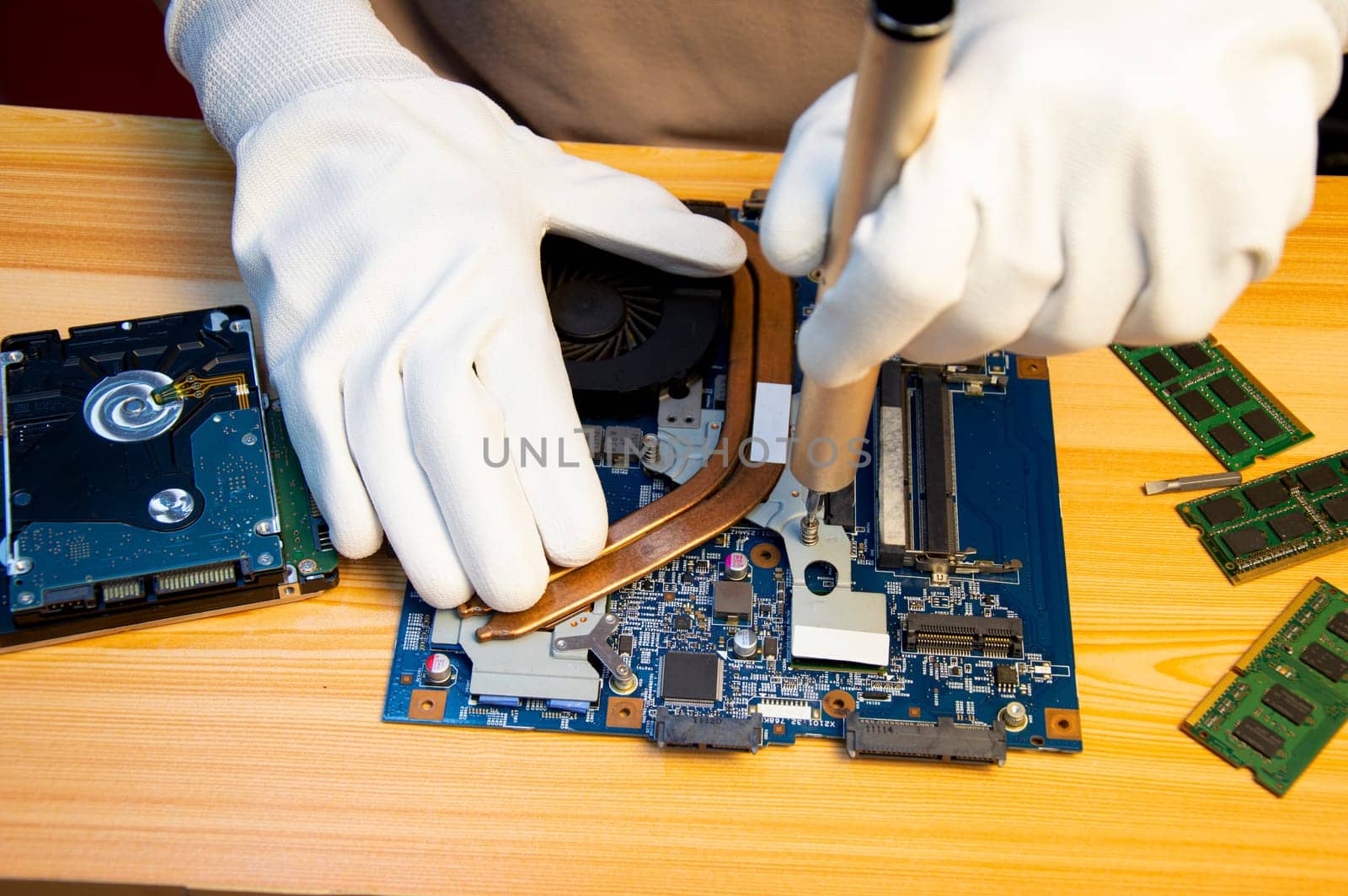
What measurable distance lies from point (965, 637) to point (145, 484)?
1.57m

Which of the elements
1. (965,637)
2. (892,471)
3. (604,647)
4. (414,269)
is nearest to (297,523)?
(414,269)

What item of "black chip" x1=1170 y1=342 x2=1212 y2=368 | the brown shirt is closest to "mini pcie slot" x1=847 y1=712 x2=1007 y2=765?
"black chip" x1=1170 y1=342 x2=1212 y2=368

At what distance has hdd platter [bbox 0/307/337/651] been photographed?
2139 millimetres

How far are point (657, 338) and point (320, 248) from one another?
694 millimetres

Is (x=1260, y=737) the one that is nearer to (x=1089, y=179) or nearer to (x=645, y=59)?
(x=1089, y=179)

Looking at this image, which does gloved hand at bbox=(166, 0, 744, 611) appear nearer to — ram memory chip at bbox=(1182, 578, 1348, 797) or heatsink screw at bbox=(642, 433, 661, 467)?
heatsink screw at bbox=(642, 433, 661, 467)

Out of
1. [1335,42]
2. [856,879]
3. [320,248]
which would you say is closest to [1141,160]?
[1335,42]

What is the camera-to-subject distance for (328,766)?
205cm

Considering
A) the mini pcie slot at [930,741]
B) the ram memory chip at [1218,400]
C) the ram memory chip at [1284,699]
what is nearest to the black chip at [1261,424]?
the ram memory chip at [1218,400]

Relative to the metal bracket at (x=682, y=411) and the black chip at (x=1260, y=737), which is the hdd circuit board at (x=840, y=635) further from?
the black chip at (x=1260, y=737)

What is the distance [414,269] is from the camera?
7.36ft

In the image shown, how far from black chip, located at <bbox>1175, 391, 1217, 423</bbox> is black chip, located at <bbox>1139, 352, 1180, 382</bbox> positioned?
53 mm

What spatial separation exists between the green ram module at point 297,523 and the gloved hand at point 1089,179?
105 cm

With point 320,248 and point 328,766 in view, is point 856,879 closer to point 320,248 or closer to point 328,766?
point 328,766
